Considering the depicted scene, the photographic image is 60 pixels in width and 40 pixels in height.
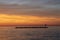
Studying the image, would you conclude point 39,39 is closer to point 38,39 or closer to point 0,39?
point 38,39

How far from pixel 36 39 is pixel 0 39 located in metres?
3.98

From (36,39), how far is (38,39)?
23 centimetres

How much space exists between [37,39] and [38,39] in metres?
0.14

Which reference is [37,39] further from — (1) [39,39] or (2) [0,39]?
(2) [0,39]

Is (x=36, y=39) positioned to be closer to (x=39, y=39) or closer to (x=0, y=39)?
(x=39, y=39)

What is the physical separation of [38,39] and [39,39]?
187mm

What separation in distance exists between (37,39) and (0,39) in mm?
4089

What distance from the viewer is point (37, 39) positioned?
66.1 ft

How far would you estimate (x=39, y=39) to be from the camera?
19906 mm

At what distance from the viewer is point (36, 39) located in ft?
66.1

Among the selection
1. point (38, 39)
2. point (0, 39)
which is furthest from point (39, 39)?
point (0, 39)

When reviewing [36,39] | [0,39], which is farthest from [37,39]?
[0,39]

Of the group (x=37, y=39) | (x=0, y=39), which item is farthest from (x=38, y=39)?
(x=0, y=39)
